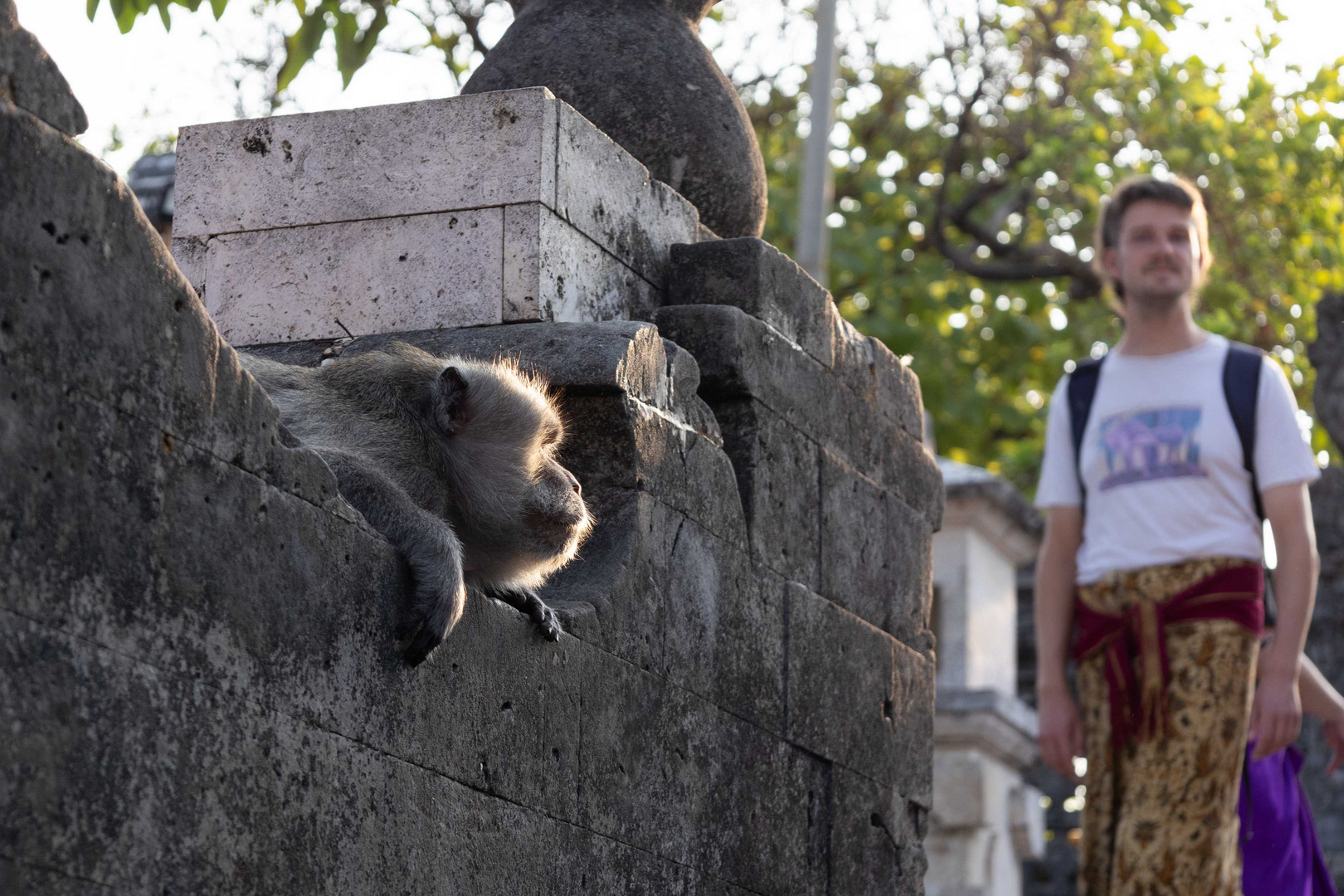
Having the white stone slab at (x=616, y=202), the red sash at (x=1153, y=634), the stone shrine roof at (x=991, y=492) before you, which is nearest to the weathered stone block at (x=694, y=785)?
the red sash at (x=1153, y=634)

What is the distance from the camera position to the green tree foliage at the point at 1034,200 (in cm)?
1602

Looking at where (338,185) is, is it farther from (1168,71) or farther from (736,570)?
(1168,71)

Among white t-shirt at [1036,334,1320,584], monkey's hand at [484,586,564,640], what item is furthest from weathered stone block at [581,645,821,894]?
white t-shirt at [1036,334,1320,584]

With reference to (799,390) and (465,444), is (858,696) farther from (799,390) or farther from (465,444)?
(465,444)

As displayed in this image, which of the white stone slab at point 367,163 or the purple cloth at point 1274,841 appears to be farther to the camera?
the purple cloth at point 1274,841

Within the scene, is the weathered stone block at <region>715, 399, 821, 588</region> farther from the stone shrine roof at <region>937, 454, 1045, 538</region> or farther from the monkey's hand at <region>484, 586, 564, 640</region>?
the stone shrine roof at <region>937, 454, 1045, 538</region>

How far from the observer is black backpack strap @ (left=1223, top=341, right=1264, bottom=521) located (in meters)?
5.45

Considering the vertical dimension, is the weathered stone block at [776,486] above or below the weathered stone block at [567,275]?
below

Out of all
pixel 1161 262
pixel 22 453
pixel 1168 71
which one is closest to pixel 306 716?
pixel 22 453

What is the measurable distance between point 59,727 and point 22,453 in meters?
0.38

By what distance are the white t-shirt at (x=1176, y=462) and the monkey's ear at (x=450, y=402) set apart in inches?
102

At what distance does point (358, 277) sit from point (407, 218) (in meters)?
0.19

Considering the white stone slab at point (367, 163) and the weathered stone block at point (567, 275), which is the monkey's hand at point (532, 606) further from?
the white stone slab at point (367, 163)

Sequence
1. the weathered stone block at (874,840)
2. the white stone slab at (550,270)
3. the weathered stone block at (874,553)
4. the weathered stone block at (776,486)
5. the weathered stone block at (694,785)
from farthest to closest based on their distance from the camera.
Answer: the weathered stone block at (874,553)
the weathered stone block at (874,840)
the weathered stone block at (776,486)
the white stone slab at (550,270)
the weathered stone block at (694,785)
